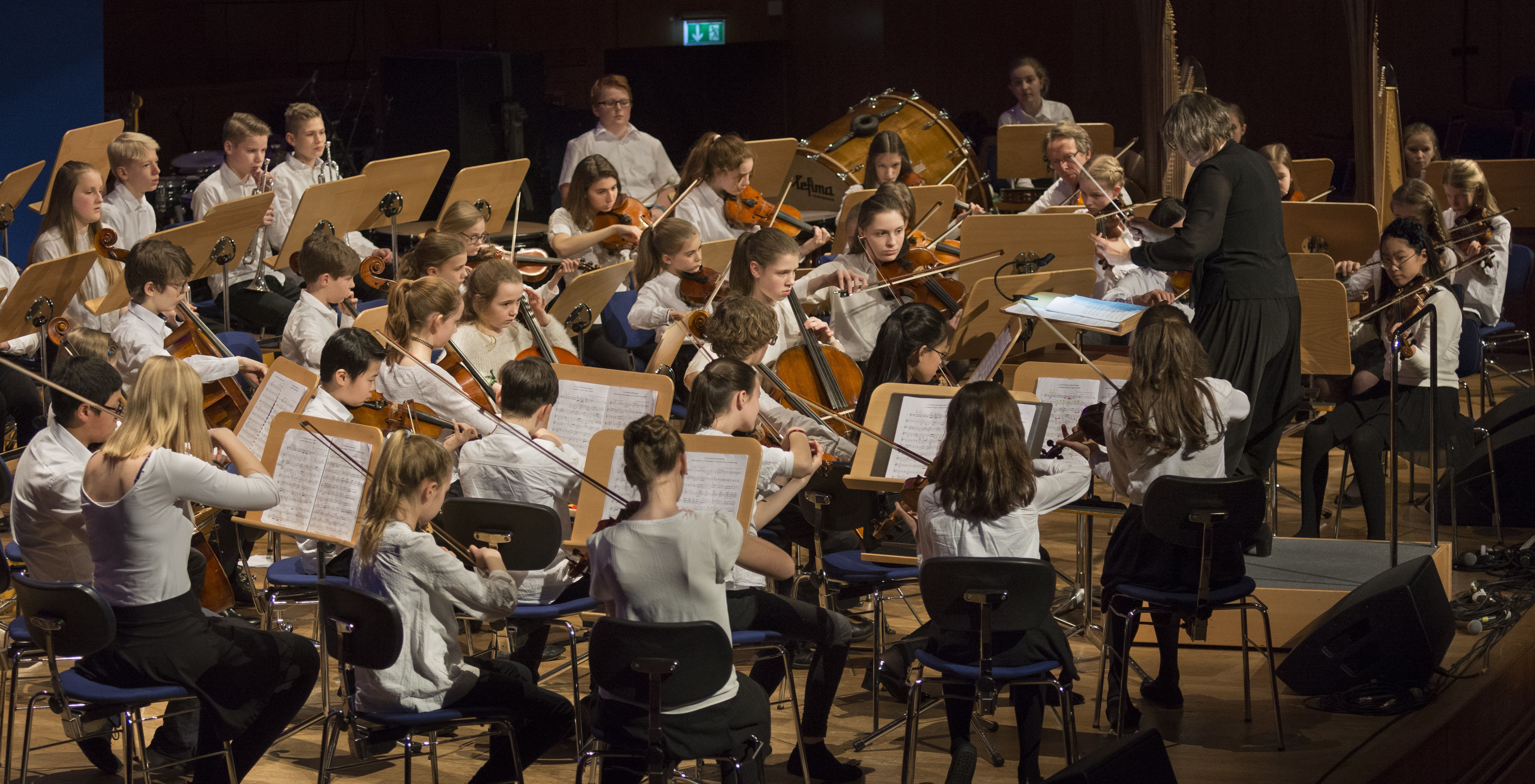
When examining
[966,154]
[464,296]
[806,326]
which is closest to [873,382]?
[806,326]

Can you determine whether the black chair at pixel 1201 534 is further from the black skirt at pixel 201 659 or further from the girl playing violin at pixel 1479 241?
the girl playing violin at pixel 1479 241

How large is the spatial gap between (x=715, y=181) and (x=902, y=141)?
1.61 meters

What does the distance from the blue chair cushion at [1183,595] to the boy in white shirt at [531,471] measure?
1.24m

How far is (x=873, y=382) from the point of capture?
4062 millimetres

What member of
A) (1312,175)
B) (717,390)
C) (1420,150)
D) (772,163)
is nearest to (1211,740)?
(717,390)

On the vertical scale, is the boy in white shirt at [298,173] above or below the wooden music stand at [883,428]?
above

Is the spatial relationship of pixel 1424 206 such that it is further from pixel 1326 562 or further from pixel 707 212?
pixel 707 212

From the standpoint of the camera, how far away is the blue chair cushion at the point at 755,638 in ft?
10.0

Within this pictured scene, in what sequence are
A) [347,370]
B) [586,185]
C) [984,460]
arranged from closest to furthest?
[984,460] → [347,370] → [586,185]

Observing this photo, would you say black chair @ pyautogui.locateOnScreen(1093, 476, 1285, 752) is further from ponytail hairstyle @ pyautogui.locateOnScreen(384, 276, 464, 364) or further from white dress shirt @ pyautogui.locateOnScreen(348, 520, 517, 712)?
ponytail hairstyle @ pyautogui.locateOnScreen(384, 276, 464, 364)

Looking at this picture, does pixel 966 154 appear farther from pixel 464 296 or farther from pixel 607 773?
pixel 607 773

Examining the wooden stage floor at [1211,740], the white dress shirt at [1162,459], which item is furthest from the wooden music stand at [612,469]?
the white dress shirt at [1162,459]

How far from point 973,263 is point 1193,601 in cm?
179

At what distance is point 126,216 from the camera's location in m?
5.80
